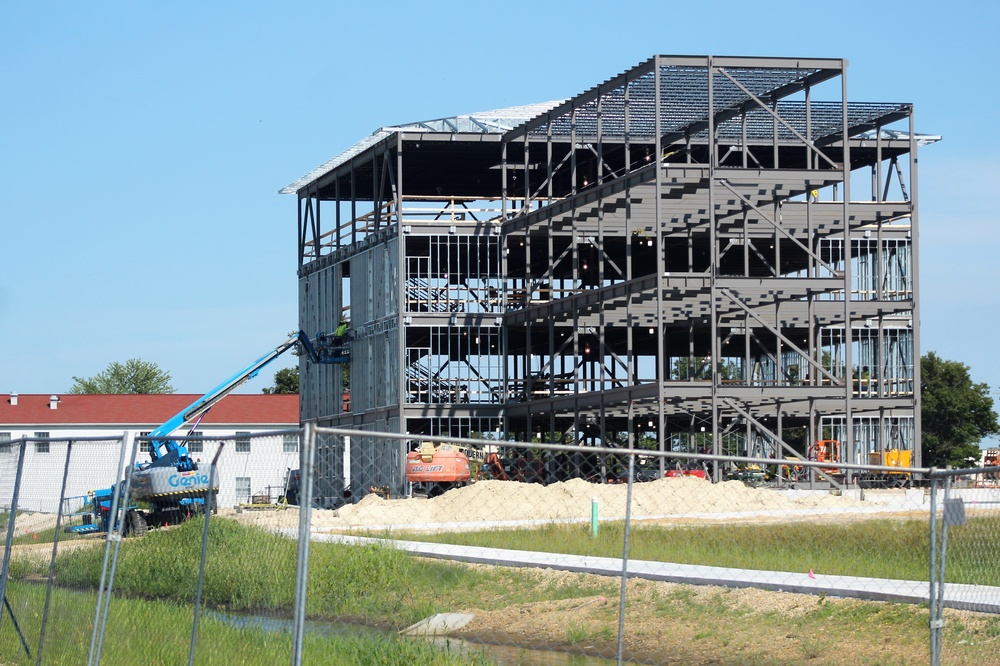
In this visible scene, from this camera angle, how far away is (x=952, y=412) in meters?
86.4

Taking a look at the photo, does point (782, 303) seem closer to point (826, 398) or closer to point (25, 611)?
point (826, 398)

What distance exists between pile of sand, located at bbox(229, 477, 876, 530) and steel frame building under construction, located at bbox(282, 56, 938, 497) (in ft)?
4.61

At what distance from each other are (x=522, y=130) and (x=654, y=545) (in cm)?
2594

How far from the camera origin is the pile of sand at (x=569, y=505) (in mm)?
31172

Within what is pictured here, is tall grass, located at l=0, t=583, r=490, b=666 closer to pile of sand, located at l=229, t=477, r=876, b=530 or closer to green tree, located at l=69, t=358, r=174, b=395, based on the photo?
pile of sand, located at l=229, t=477, r=876, b=530

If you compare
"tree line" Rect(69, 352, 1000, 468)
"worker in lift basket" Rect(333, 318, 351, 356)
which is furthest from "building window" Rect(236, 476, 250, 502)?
"tree line" Rect(69, 352, 1000, 468)

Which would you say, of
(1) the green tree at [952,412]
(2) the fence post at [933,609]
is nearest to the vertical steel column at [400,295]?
(2) the fence post at [933,609]

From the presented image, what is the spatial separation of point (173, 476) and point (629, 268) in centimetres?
1659

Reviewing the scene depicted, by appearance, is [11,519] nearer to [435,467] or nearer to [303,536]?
[303,536]

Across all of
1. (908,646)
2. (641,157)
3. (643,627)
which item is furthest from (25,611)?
(641,157)

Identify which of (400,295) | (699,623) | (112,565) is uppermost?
(400,295)

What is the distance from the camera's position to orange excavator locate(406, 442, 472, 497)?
42562 millimetres

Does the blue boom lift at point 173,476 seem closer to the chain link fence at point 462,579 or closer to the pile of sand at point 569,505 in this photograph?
the chain link fence at point 462,579

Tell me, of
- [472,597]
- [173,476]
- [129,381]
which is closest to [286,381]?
[129,381]
